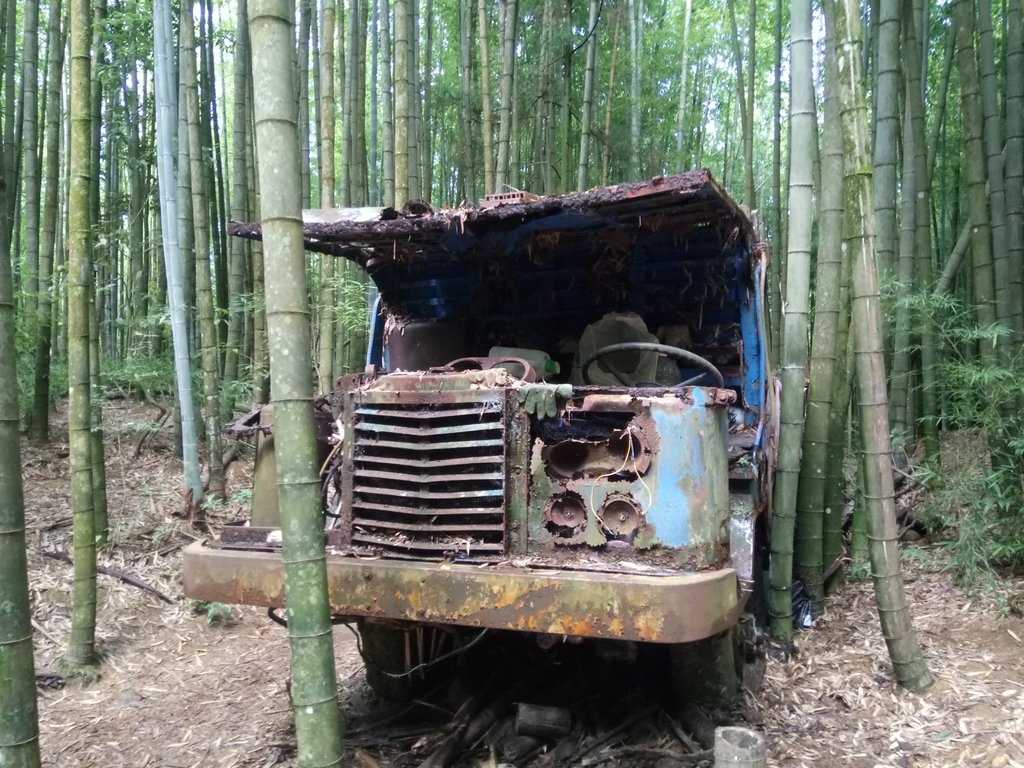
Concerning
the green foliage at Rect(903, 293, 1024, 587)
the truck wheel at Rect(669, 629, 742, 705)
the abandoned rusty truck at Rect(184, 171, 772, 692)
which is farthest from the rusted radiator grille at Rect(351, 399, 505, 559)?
the green foliage at Rect(903, 293, 1024, 587)

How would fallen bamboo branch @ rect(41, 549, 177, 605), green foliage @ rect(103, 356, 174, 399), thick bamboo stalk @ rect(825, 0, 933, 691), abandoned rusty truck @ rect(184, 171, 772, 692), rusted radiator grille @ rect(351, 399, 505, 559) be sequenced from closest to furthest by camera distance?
abandoned rusty truck @ rect(184, 171, 772, 692)
rusted radiator grille @ rect(351, 399, 505, 559)
thick bamboo stalk @ rect(825, 0, 933, 691)
fallen bamboo branch @ rect(41, 549, 177, 605)
green foliage @ rect(103, 356, 174, 399)

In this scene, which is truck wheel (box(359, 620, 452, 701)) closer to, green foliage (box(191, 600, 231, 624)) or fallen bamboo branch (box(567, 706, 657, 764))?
fallen bamboo branch (box(567, 706, 657, 764))

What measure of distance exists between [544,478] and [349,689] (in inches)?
63.8

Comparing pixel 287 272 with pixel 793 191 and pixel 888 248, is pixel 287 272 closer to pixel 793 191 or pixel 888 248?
pixel 793 191

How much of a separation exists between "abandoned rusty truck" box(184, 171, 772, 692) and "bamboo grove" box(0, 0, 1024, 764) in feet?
1.56

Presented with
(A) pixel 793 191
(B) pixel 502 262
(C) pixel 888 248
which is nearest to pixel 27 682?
(B) pixel 502 262

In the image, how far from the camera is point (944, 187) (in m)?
7.76

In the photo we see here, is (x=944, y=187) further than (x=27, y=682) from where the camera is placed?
Yes

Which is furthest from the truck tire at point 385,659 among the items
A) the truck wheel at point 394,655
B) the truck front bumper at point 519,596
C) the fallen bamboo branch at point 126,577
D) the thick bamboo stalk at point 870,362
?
the fallen bamboo branch at point 126,577

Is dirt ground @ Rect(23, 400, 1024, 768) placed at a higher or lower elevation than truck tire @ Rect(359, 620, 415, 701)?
lower

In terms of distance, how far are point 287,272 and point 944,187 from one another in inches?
320

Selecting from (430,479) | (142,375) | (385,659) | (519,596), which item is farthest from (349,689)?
(142,375)

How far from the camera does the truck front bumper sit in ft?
6.66

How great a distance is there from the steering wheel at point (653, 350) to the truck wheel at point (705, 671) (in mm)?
947
